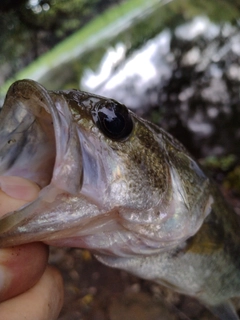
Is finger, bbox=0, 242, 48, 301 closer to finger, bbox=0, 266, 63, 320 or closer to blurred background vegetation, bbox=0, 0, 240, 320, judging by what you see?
finger, bbox=0, 266, 63, 320

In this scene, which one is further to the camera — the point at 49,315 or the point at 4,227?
the point at 49,315

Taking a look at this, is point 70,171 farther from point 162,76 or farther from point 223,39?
point 223,39

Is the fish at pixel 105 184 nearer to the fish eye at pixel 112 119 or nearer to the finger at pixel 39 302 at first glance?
the fish eye at pixel 112 119

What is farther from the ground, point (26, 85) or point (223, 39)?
point (26, 85)

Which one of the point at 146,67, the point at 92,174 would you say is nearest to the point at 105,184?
the point at 92,174

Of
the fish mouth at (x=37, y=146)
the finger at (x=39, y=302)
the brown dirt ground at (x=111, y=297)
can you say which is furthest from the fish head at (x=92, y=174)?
the brown dirt ground at (x=111, y=297)

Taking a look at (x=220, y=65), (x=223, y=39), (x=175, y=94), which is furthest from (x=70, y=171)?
(x=223, y=39)

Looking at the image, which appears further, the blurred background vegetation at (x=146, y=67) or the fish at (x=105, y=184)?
the blurred background vegetation at (x=146, y=67)
